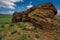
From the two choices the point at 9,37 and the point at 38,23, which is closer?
the point at 9,37

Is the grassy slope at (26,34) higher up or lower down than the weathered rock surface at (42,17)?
lower down

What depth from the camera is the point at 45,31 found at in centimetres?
1759

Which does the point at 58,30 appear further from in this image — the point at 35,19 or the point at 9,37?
the point at 9,37

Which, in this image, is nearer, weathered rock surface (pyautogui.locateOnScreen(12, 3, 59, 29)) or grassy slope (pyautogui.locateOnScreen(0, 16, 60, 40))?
grassy slope (pyautogui.locateOnScreen(0, 16, 60, 40))

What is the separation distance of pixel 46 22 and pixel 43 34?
2647 millimetres

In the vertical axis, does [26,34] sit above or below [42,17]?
below

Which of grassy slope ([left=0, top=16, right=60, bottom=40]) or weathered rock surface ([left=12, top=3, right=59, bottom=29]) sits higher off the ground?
weathered rock surface ([left=12, top=3, right=59, bottom=29])

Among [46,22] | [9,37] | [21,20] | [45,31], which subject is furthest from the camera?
[21,20]

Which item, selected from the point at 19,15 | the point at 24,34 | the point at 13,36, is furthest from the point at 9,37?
the point at 19,15

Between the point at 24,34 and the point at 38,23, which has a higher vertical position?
the point at 38,23

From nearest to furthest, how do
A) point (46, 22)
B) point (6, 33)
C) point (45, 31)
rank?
point (6, 33), point (45, 31), point (46, 22)

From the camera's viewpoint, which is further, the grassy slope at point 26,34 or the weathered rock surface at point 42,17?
the weathered rock surface at point 42,17

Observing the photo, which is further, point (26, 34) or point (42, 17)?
point (42, 17)

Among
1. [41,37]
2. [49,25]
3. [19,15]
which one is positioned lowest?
[41,37]
